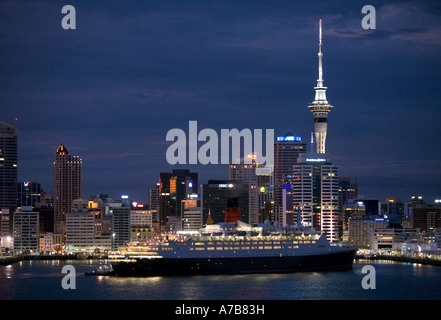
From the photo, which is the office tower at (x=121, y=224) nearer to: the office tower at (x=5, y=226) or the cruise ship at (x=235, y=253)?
the office tower at (x=5, y=226)

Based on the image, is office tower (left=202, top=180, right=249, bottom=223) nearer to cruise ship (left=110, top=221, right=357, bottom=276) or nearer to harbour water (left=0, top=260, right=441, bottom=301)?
cruise ship (left=110, top=221, right=357, bottom=276)

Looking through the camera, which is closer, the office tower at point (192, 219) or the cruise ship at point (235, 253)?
the cruise ship at point (235, 253)

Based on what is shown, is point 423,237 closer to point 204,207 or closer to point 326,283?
point 204,207

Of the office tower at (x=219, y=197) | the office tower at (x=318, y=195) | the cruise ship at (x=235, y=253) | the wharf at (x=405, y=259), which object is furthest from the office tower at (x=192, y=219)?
the cruise ship at (x=235, y=253)

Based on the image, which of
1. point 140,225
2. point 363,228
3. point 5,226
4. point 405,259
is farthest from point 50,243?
point 405,259
